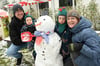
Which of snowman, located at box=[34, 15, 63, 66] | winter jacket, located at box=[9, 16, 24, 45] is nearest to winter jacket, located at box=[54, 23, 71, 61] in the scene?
snowman, located at box=[34, 15, 63, 66]

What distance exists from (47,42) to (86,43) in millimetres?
629

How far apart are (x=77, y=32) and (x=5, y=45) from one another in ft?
15.4

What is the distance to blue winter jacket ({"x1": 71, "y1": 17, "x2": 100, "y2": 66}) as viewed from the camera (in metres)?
1.94

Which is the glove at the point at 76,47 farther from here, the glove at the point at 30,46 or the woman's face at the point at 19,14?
the woman's face at the point at 19,14

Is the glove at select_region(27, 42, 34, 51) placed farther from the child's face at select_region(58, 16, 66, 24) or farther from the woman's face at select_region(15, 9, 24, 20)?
the child's face at select_region(58, 16, 66, 24)

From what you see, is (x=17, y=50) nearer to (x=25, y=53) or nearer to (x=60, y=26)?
(x=25, y=53)

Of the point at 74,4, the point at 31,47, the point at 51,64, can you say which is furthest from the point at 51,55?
the point at 74,4

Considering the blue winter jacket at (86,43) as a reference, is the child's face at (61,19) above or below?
above

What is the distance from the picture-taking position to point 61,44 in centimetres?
239

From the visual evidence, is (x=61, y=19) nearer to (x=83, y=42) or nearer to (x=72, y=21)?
(x=72, y=21)

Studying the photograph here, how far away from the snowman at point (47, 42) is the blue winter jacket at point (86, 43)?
0.34 metres

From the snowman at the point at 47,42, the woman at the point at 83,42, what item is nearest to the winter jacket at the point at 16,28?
the snowman at the point at 47,42

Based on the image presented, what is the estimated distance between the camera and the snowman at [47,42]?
7.63 ft

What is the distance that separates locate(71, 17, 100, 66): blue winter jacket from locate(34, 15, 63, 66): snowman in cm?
34
